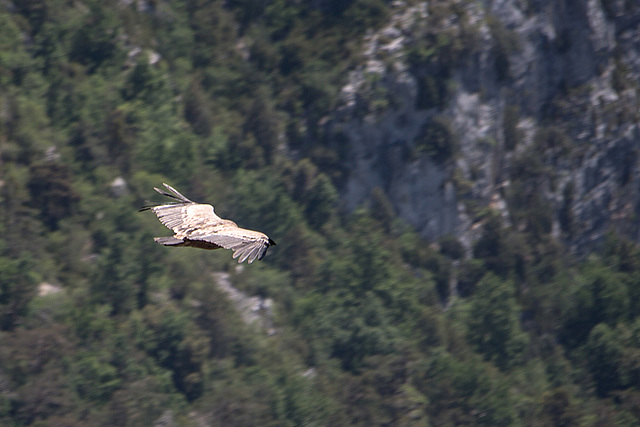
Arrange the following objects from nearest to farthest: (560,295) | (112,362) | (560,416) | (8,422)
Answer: (8,422) → (112,362) → (560,416) → (560,295)

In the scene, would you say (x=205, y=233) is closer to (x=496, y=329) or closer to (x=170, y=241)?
(x=170, y=241)

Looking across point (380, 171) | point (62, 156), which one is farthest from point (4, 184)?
point (380, 171)

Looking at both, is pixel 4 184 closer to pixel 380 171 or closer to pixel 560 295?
pixel 380 171

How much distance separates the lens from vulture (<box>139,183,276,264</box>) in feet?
54.5

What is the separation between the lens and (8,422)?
59.5 m

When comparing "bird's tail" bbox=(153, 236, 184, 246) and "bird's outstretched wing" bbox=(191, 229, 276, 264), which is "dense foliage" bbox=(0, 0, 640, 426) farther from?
"bird's outstretched wing" bbox=(191, 229, 276, 264)

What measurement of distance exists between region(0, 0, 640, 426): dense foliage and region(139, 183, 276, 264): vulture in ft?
147

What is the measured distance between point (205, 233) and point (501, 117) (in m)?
65.9

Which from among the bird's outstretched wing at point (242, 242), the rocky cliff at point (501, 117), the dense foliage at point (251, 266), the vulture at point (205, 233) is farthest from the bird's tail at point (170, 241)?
the rocky cliff at point (501, 117)

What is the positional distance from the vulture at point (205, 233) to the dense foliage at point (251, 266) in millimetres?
44802

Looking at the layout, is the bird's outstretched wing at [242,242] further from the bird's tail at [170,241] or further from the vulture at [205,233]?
the bird's tail at [170,241]

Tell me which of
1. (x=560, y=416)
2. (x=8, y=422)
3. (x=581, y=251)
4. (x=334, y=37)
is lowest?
(x=8, y=422)

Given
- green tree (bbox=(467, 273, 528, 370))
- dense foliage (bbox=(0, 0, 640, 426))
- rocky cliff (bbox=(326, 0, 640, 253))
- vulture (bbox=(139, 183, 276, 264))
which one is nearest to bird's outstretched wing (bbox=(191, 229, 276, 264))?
vulture (bbox=(139, 183, 276, 264))

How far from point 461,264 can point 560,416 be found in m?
16.2
